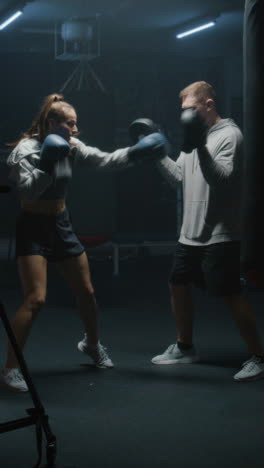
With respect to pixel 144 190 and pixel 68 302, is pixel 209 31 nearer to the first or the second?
pixel 144 190

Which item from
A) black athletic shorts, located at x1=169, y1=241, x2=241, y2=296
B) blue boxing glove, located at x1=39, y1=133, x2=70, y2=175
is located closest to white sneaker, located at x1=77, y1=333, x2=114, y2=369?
black athletic shorts, located at x1=169, y1=241, x2=241, y2=296

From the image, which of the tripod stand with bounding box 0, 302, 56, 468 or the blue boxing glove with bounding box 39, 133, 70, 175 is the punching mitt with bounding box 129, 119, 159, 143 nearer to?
the blue boxing glove with bounding box 39, 133, 70, 175

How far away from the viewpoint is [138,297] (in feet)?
21.8

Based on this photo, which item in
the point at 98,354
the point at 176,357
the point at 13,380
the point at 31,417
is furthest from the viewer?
the point at 176,357

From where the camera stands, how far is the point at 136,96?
41.3ft

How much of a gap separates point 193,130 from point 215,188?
406 mm

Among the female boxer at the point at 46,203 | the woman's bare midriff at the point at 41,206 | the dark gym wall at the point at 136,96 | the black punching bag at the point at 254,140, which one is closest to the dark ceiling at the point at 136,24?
the dark gym wall at the point at 136,96

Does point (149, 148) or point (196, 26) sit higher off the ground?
point (196, 26)

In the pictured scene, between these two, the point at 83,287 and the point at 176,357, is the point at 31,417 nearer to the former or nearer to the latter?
the point at 83,287

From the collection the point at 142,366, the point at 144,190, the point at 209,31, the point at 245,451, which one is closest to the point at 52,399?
the point at 142,366

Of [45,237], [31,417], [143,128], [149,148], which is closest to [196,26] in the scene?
[143,128]

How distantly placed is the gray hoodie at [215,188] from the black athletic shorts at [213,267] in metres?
0.04

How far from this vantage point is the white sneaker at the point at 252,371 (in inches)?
149

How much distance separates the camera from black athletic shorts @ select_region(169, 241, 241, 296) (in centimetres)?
379
